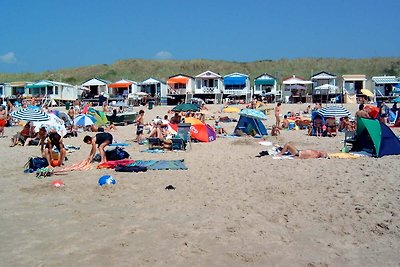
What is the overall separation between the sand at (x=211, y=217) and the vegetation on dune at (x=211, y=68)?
168ft

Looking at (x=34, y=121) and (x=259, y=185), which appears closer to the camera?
(x=259, y=185)

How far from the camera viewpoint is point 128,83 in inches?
1686

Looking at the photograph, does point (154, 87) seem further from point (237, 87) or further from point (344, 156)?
point (344, 156)

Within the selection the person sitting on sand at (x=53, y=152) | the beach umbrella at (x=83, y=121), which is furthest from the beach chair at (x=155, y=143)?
the beach umbrella at (x=83, y=121)

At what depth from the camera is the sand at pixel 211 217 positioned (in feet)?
14.9

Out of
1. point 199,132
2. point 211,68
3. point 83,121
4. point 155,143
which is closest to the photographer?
point 155,143

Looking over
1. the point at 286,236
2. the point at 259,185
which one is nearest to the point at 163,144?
the point at 259,185

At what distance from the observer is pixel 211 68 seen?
64.8 metres

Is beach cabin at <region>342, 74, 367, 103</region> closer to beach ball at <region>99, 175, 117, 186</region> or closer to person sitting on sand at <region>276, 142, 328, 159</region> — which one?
person sitting on sand at <region>276, 142, 328, 159</region>

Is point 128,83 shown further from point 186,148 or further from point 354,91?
point 186,148

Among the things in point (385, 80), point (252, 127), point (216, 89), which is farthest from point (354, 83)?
point (252, 127)

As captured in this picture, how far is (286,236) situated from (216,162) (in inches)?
204

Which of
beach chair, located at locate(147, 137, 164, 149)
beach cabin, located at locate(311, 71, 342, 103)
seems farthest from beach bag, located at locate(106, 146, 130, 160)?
beach cabin, located at locate(311, 71, 342, 103)

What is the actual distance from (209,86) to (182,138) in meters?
→ 32.1
